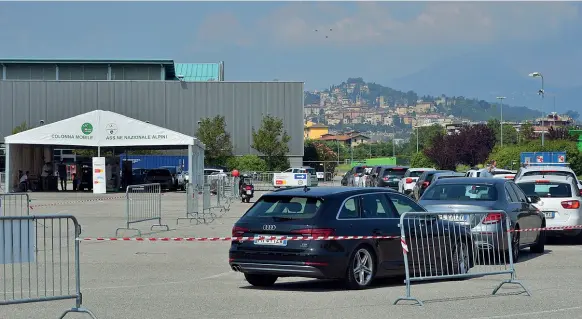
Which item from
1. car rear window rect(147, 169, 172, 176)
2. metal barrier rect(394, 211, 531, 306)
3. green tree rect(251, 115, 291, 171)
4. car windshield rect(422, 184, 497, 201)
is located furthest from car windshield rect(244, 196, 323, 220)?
green tree rect(251, 115, 291, 171)

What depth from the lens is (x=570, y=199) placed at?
21.3 meters

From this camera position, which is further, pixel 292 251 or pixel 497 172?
pixel 497 172

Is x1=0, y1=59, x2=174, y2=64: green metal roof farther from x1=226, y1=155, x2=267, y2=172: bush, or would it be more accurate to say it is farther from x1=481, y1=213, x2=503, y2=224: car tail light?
x1=481, y1=213, x2=503, y2=224: car tail light

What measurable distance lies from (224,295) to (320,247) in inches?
59.1

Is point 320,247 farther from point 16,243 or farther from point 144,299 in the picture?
point 16,243

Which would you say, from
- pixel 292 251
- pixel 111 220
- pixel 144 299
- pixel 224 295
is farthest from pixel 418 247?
pixel 111 220

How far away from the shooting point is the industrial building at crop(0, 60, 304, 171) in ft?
259

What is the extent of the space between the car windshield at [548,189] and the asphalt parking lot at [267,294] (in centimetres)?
239

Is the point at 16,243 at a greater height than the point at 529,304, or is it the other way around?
the point at 16,243

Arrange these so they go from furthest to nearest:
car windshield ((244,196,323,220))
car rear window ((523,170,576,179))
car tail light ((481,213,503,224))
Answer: car rear window ((523,170,576,179)), car tail light ((481,213,503,224)), car windshield ((244,196,323,220))

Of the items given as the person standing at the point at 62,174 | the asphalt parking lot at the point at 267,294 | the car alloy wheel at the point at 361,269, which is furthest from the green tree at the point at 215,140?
the car alloy wheel at the point at 361,269

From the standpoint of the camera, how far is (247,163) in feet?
254

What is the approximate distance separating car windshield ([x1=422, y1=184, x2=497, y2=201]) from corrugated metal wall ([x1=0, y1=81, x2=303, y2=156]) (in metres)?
63.7

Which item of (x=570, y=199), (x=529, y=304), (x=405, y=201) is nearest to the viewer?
(x=529, y=304)
